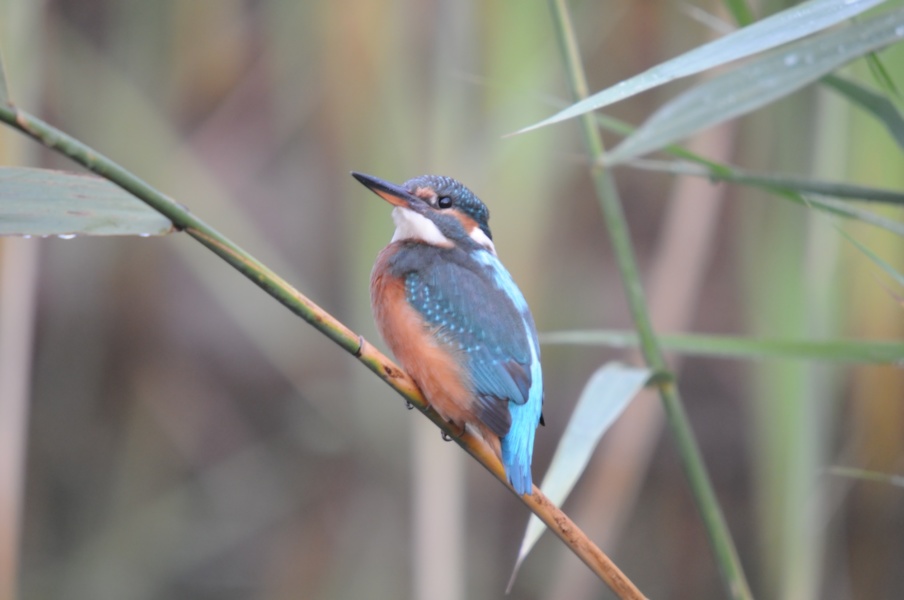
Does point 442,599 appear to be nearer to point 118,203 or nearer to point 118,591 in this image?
point 118,203

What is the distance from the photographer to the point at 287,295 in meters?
0.92

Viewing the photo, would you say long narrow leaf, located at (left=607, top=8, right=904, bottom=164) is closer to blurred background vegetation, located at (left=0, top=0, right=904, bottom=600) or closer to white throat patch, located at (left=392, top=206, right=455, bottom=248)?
blurred background vegetation, located at (left=0, top=0, right=904, bottom=600)

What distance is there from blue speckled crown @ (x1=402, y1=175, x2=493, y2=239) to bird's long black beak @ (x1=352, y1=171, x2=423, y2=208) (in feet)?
0.12

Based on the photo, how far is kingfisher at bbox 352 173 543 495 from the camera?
1.47 metres

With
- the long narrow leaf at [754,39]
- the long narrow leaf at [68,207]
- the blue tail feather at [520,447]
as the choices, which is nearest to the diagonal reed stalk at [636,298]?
the blue tail feather at [520,447]

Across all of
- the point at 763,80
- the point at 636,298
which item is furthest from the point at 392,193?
the point at 763,80

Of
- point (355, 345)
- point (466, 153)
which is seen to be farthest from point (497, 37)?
point (355, 345)

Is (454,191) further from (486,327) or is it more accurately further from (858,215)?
(858,215)

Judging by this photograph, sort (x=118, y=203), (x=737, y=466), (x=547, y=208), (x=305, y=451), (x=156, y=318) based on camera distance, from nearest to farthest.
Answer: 1. (x=118, y=203)
2. (x=547, y=208)
3. (x=156, y=318)
4. (x=305, y=451)
5. (x=737, y=466)

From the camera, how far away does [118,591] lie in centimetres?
311

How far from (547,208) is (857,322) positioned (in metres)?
0.68

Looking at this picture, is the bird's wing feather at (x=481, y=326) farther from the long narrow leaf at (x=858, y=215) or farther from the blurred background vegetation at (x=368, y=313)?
the long narrow leaf at (x=858, y=215)

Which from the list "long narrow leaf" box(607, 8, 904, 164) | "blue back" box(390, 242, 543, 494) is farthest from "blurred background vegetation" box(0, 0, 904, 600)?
"blue back" box(390, 242, 543, 494)

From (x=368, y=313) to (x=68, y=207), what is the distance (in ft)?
4.21
